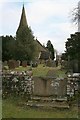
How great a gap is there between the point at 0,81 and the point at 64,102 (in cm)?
321

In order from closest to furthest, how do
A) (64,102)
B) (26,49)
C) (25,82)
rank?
(64,102) → (25,82) → (26,49)

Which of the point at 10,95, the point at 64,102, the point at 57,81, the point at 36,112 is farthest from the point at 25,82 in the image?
the point at 36,112

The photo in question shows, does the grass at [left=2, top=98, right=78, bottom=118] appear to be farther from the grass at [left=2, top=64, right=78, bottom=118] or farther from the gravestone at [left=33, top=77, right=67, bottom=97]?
the gravestone at [left=33, top=77, right=67, bottom=97]

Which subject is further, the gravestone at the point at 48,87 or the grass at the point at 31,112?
the gravestone at the point at 48,87

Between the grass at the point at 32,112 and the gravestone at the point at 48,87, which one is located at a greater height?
the gravestone at the point at 48,87

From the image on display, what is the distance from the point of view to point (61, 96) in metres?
8.80

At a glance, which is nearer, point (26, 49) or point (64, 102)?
point (64, 102)

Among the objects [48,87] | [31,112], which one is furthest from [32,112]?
[48,87]

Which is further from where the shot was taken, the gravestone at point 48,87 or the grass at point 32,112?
the gravestone at point 48,87

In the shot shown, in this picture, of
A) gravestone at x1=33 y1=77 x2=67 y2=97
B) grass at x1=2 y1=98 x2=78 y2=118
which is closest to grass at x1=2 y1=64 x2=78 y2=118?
grass at x1=2 y1=98 x2=78 y2=118

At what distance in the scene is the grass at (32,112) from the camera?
6803mm

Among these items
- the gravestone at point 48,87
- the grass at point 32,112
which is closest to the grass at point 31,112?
the grass at point 32,112

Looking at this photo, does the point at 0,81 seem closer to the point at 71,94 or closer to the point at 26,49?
the point at 71,94

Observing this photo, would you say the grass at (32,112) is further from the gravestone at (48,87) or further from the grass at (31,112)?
the gravestone at (48,87)
